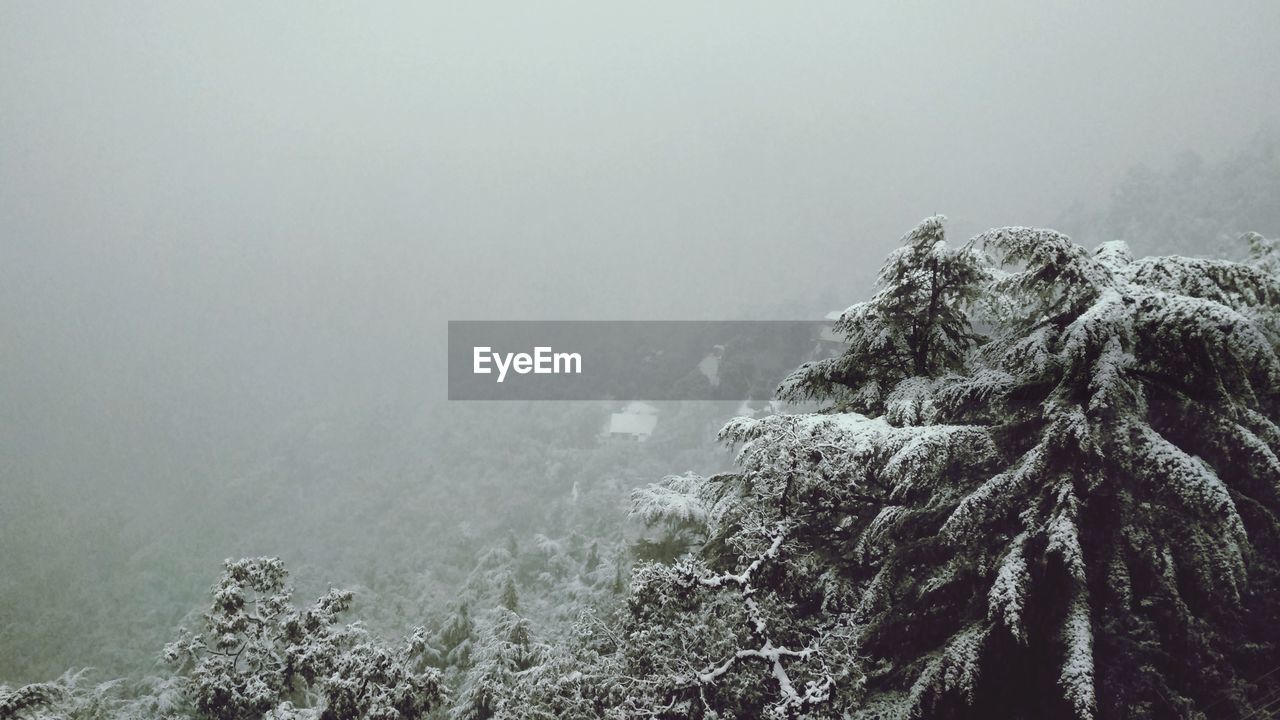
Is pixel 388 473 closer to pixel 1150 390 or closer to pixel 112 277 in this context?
pixel 1150 390

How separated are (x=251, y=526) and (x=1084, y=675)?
58911mm

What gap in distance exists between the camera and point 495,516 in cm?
4584

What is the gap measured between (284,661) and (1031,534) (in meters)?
7.93

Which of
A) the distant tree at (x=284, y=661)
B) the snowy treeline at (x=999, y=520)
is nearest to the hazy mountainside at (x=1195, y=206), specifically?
the snowy treeline at (x=999, y=520)

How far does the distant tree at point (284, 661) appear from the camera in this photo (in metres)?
6.81

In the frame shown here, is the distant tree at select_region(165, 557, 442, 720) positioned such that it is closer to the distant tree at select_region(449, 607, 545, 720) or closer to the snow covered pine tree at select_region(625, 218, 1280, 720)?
the distant tree at select_region(449, 607, 545, 720)

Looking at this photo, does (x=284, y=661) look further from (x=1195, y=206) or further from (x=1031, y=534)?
(x=1195, y=206)

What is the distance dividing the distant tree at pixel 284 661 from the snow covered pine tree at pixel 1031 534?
12.0 ft

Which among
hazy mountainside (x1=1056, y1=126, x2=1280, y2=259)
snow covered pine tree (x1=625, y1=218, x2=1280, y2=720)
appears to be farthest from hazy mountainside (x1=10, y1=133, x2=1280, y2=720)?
hazy mountainside (x1=1056, y1=126, x2=1280, y2=259)

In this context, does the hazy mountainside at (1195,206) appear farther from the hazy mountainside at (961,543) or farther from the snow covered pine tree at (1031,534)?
the snow covered pine tree at (1031,534)

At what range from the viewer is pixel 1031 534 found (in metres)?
3.69

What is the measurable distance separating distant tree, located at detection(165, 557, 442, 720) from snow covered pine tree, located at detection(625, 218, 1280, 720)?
3.66m

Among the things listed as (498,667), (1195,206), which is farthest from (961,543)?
(1195,206)

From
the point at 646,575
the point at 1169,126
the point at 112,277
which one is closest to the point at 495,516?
the point at 646,575
